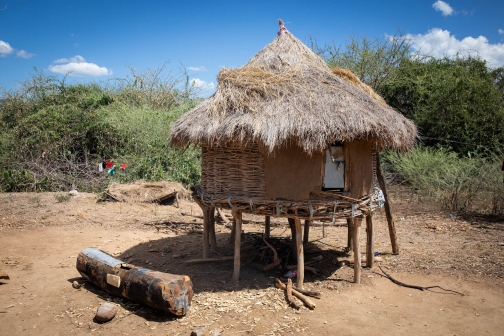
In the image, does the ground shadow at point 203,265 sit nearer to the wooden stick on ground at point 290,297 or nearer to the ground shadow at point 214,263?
the ground shadow at point 214,263

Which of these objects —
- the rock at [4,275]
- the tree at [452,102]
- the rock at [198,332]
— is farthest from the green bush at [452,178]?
the rock at [4,275]

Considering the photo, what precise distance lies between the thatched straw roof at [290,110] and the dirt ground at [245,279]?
6.34 feet

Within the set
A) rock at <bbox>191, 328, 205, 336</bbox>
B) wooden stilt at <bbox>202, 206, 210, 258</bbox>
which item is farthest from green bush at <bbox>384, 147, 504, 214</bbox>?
rock at <bbox>191, 328, 205, 336</bbox>

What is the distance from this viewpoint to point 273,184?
502 cm

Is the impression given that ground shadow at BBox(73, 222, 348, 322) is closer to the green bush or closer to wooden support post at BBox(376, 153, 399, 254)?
wooden support post at BBox(376, 153, 399, 254)

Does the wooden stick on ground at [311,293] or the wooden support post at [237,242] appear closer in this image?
the wooden stick on ground at [311,293]

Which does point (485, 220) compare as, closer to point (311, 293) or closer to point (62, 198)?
point (311, 293)

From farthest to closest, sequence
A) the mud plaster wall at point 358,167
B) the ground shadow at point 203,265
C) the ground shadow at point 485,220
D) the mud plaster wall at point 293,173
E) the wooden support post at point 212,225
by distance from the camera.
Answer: the ground shadow at point 485,220
the wooden support post at point 212,225
the mud plaster wall at point 358,167
the ground shadow at point 203,265
the mud plaster wall at point 293,173

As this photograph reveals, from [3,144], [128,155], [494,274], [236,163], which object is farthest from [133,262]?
[3,144]

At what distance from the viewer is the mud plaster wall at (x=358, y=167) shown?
521 centimetres

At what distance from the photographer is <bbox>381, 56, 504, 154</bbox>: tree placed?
39.8 feet

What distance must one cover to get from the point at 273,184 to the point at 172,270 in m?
2.11

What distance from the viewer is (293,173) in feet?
16.3

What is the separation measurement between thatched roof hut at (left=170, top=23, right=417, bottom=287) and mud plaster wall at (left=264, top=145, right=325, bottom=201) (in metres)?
0.01
